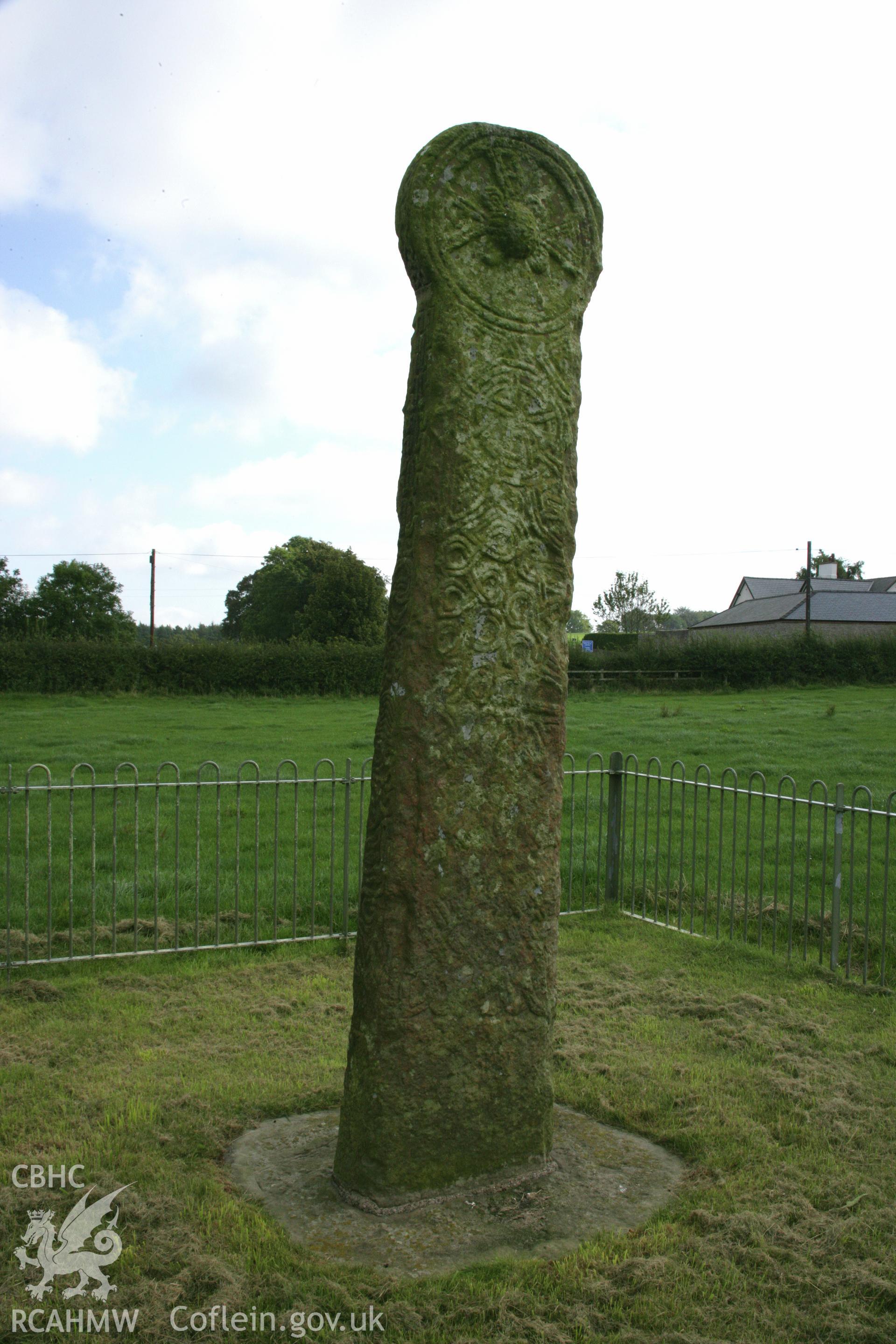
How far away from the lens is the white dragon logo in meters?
3.26

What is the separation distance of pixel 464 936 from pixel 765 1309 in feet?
5.16

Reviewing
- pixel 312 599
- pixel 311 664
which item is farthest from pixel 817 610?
pixel 311 664

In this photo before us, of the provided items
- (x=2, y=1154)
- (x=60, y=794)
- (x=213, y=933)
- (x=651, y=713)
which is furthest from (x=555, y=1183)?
(x=651, y=713)

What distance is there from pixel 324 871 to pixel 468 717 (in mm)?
5888

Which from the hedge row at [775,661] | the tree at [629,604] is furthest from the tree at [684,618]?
the hedge row at [775,661]

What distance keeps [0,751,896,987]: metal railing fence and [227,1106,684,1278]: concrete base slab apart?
2.51 meters

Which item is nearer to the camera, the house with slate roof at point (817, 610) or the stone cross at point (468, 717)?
the stone cross at point (468, 717)

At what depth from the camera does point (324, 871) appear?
9328mm

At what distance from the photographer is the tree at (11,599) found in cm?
5441

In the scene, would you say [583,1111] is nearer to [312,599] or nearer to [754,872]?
[754,872]

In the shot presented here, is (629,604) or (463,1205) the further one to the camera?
(629,604)

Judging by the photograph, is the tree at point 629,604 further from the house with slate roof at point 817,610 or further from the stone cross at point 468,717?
the stone cross at point 468,717

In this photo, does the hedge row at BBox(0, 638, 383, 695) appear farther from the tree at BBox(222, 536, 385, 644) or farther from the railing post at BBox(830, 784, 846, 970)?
the railing post at BBox(830, 784, 846, 970)

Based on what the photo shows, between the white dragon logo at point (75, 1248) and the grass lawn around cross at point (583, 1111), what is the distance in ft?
0.16
